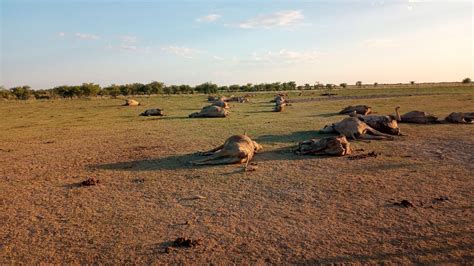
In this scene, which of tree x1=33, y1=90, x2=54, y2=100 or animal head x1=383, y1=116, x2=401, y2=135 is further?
tree x1=33, y1=90, x2=54, y2=100

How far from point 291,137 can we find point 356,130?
2585 millimetres

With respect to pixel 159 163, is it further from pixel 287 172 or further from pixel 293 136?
pixel 293 136

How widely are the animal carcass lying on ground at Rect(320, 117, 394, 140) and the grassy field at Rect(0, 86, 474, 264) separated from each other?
48.9 inches

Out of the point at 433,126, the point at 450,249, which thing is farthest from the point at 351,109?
the point at 450,249

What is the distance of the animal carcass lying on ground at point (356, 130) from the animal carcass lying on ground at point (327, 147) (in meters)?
2.52

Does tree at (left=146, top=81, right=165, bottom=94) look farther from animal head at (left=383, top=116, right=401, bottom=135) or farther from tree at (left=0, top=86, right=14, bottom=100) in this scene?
animal head at (left=383, top=116, right=401, bottom=135)

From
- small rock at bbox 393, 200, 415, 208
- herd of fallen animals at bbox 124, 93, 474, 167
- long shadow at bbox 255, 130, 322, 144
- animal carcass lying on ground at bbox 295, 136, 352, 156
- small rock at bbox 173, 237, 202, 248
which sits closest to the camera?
small rock at bbox 173, 237, 202, 248

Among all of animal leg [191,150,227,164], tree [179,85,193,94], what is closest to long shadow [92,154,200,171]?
animal leg [191,150,227,164]

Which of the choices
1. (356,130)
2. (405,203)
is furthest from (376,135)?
(405,203)

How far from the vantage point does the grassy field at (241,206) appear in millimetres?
5945

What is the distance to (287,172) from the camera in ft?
34.7

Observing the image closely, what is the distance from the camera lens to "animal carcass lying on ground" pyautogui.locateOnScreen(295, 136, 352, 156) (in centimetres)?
1234

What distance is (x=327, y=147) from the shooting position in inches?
491

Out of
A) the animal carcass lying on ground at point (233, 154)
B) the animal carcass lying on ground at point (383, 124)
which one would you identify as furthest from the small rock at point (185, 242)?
the animal carcass lying on ground at point (383, 124)
